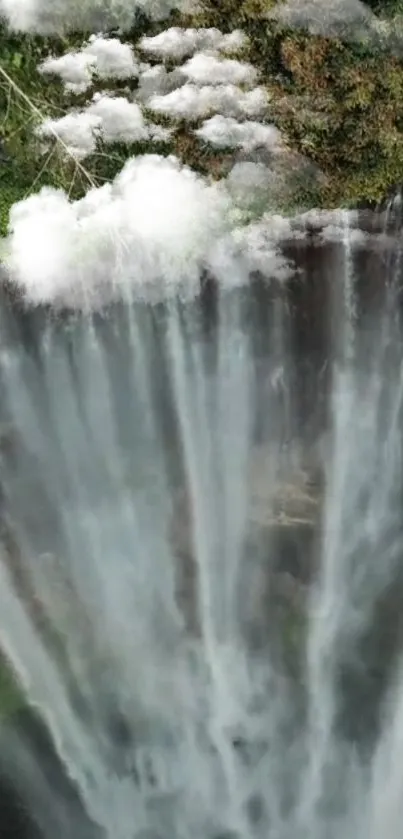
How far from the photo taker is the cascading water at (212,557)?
312 centimetres

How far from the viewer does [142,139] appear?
286cm

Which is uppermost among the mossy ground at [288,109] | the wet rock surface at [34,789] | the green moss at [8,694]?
the mossy ground at [288,109]

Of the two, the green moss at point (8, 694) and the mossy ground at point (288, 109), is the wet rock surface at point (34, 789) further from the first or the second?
the mossy ground at point (288, 109)

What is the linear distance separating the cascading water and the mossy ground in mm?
263

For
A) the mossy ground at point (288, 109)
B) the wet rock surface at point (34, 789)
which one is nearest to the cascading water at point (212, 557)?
the wet rock surface at point (34, 789)

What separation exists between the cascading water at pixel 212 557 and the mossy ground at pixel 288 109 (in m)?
0.26

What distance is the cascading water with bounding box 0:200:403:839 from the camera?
3123mm

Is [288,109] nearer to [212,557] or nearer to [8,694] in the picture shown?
[212,557]

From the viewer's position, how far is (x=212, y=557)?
3.52 m

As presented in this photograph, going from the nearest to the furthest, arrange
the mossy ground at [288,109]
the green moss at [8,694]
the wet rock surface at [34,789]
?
the mossy ground at [288,109] < the green moss at [8,694] < the wet rock surface at [34,789]

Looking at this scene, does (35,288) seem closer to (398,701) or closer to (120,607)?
(120,607)

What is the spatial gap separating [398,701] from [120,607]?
4.17 ft

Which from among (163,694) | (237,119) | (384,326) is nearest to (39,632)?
(163,694)

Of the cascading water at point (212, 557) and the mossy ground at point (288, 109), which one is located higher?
the mossy ground at point (288, 109)
